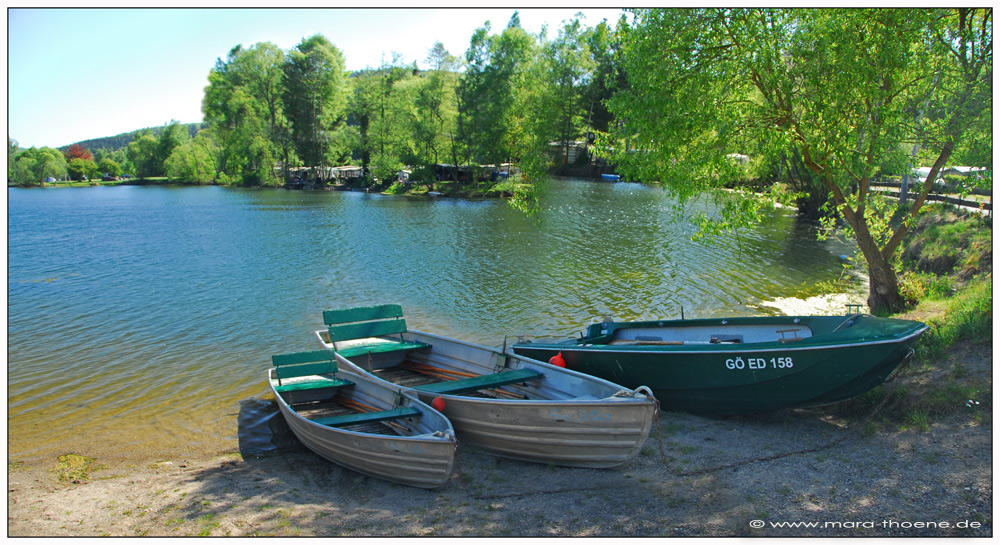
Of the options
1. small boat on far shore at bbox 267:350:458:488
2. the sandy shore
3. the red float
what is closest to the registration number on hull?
the sandy shore

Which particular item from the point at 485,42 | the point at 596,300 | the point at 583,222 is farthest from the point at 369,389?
the point at 485,42

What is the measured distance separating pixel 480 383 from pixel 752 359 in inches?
155

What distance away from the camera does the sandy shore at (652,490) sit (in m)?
5.99

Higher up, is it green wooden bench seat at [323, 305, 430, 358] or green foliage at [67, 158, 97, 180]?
green foliage at [67, 158, 97, 180]

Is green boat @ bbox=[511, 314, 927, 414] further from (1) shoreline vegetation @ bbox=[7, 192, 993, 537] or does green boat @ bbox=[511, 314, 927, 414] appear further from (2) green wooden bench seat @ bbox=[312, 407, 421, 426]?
(2) green wooden bench seat @ bbox=[312, 407, 421, 426]

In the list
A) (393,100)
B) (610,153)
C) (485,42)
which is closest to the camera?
(610,153)

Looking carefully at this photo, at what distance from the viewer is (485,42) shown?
53.4m

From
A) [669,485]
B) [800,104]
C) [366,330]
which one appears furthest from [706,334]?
[366,330]

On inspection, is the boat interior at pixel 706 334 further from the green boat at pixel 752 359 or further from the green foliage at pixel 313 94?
the green foliage at pixel 313 94

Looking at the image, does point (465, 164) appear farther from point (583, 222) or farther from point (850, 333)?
point (850, 333)

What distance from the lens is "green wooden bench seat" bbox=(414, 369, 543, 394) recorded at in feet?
28.8

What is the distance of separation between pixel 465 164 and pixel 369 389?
57.4 metres

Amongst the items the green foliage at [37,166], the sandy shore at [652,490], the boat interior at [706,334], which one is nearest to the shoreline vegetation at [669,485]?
the sandy shore at [652,490]

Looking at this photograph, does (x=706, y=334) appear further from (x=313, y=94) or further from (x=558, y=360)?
(x=313, y=94)
